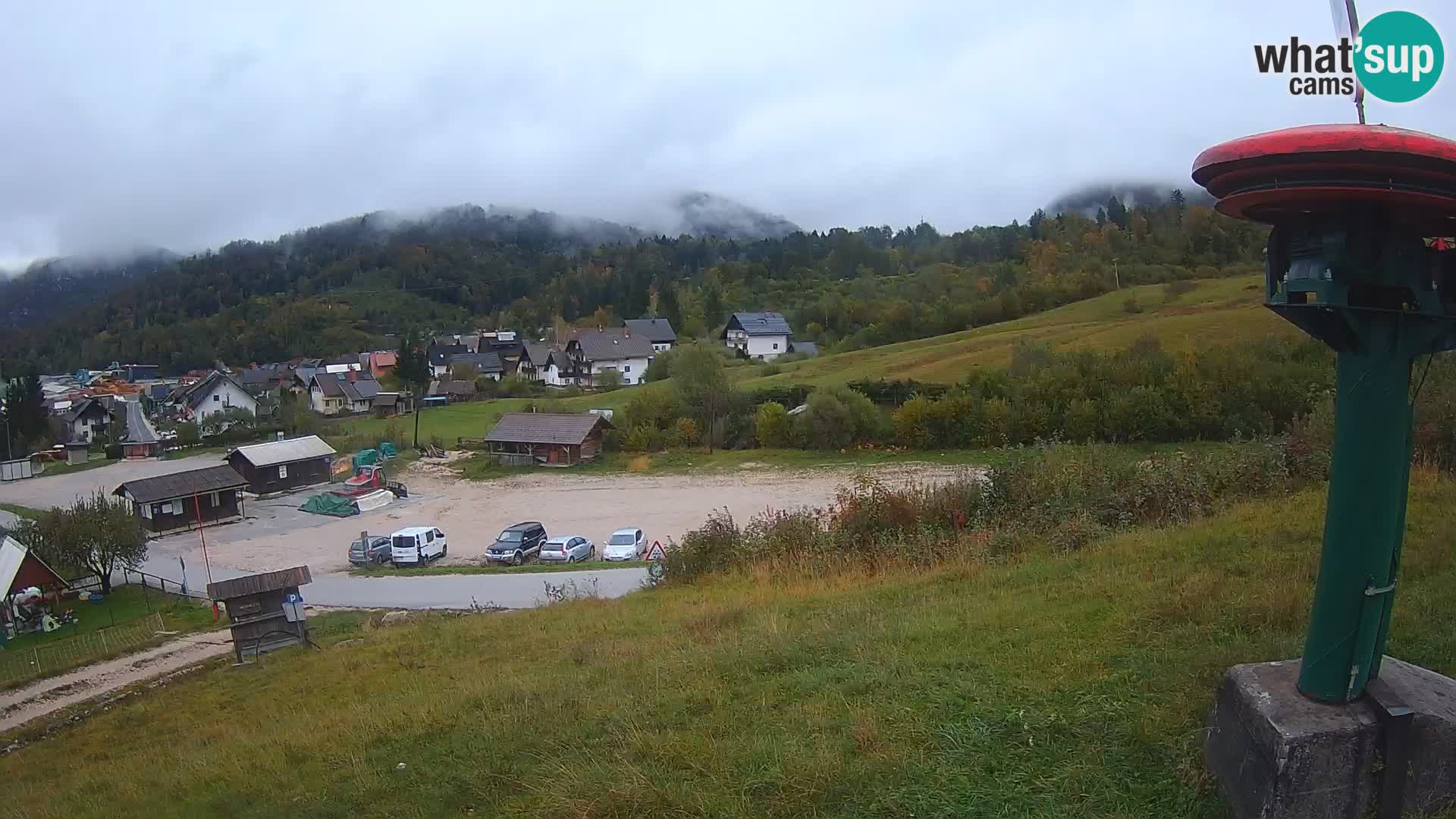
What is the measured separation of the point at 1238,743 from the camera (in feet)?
11.5

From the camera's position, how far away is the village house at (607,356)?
7994 centimetres

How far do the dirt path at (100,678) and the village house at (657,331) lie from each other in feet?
245

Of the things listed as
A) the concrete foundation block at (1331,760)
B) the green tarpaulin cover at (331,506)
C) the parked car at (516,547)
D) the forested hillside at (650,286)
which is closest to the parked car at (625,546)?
the parked car at (516,547)

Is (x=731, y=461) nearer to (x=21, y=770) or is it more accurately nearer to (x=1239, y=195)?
(x=21, y=770)

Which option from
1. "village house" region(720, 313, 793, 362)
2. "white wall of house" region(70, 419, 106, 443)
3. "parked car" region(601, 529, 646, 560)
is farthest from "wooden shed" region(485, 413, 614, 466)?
"white wall of house" region(70, 419, 106, 443)

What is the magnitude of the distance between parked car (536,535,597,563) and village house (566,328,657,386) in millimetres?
53042

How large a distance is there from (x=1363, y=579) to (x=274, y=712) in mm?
10034

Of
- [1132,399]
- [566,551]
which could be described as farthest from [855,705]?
[1132,399]

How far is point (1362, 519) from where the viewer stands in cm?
334

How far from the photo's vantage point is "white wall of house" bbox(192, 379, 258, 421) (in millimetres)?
76688

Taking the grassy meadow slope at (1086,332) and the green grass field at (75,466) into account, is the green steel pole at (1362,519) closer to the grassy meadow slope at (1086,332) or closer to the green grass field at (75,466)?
the grassy meadow slope at (1086,332)

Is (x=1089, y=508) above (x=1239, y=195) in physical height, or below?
below

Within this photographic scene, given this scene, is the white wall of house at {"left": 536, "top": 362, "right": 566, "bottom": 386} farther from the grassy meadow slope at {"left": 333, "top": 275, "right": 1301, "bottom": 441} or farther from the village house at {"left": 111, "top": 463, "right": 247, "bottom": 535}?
the village house at {"left": 111, "top": 463, "right": 247, "bottom": 535}

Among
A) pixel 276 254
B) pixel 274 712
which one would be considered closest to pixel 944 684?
pixel 274 712
